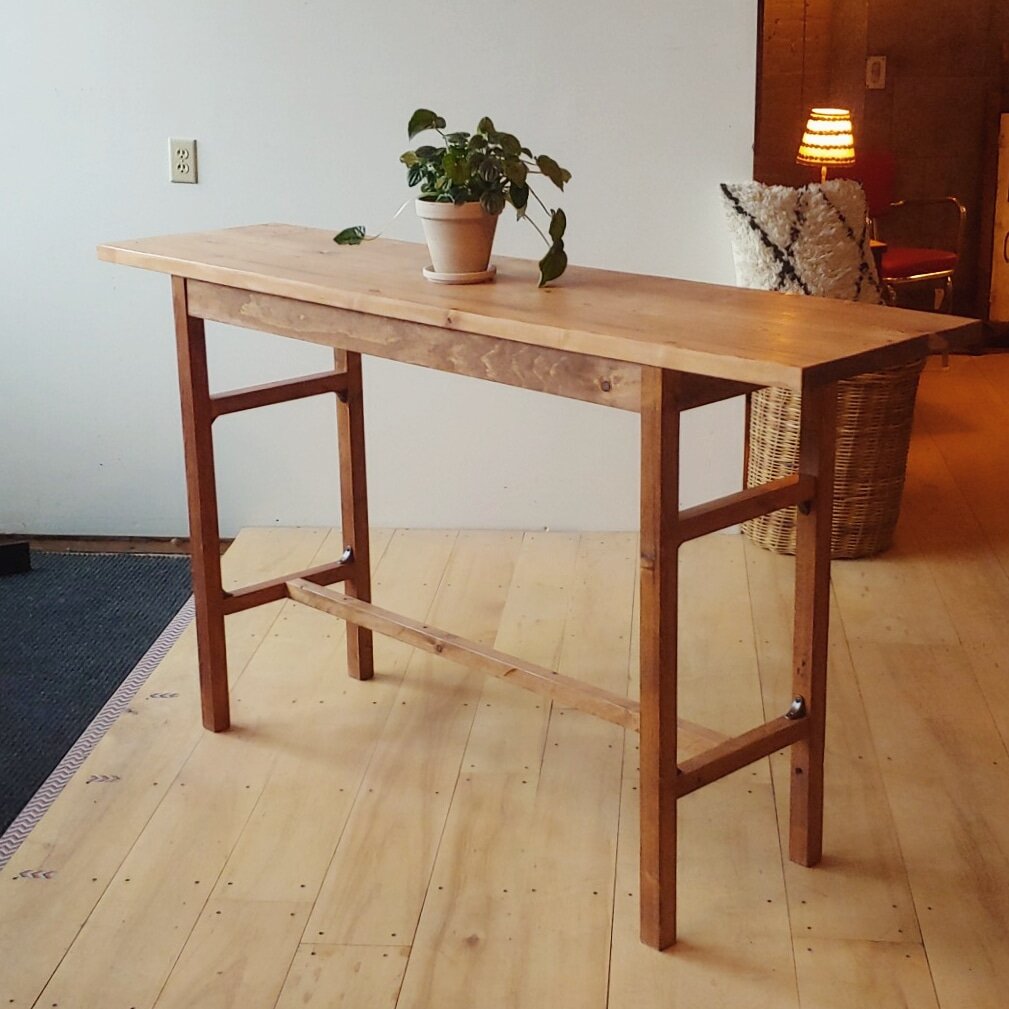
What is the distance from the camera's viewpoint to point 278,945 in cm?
209

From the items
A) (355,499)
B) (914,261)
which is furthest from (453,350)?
(914,261)

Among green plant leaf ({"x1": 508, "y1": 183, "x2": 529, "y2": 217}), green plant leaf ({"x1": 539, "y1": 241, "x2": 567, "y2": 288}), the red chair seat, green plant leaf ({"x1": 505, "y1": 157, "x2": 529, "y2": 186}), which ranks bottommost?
the red chair seat

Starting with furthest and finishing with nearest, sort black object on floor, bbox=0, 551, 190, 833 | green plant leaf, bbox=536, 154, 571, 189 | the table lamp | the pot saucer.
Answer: the table lamp → black object on floor, bbox=0, 551, 190, 833 → the pot saucer → green plant leaf, bbox=536, 154, 571, 189

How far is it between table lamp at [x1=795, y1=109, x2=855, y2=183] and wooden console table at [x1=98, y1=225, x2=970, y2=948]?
3.50 meters

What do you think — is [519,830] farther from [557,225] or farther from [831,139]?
[831,139]

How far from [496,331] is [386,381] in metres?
1.79

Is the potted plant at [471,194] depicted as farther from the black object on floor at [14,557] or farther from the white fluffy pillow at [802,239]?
the black object on floor at [14,557]

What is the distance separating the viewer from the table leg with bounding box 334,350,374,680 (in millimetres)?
2754

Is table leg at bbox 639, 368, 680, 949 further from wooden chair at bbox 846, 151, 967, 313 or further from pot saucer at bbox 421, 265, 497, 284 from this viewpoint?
wooden chair at bbox 846, 151, 967, 313

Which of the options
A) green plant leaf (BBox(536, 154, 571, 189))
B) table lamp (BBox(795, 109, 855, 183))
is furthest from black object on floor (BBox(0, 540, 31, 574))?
table lamp (BBox(795, 109, 855, 183))

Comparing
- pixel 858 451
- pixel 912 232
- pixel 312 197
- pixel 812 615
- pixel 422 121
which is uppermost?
pixel 422 121

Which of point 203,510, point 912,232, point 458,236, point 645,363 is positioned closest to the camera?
point 645,363

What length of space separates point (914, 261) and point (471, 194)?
12.5 feet

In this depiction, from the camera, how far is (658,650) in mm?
1977
